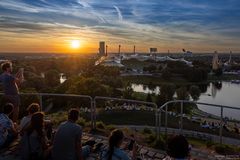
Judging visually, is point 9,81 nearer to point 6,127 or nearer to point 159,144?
point 6,127

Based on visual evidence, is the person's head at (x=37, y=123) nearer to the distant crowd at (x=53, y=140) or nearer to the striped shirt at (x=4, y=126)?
the distant crowd at (x=53, y=140)

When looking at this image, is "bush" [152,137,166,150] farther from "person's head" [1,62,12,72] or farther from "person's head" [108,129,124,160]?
"person's head" [1,62,12,72]

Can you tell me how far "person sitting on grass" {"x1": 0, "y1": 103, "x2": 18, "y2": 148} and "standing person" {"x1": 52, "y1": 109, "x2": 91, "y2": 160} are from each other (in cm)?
164

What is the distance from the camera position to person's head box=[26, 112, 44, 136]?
18.6ft

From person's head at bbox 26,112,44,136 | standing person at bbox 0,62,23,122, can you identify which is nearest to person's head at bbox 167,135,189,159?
person's head at bbox 26,112,44,136

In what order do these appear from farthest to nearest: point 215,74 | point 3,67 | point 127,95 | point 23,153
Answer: point 215,74
point 127,95
point 3,67
point 23,153

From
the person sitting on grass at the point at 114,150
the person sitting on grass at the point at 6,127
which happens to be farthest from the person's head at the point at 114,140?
the person sitting on grass at the point at 6,127

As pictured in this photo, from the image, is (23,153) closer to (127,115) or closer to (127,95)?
(127,115)

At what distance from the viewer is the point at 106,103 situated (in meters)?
28.4

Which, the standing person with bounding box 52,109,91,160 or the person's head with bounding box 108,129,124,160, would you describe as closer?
the person's head with bounding box 108,129,124,160

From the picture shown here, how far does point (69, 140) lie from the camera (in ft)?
18.1

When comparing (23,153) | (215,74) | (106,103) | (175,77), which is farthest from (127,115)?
(215,74)

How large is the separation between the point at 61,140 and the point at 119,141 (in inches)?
51.7

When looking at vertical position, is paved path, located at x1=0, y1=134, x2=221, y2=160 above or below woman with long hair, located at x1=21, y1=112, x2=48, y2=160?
below
